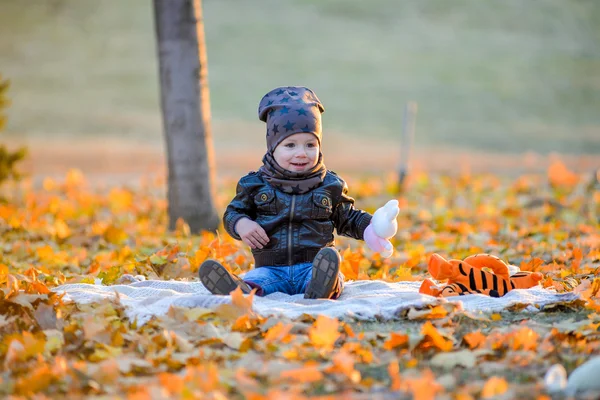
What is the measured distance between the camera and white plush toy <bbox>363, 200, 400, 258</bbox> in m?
3.67

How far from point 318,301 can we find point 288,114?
3.21 ft

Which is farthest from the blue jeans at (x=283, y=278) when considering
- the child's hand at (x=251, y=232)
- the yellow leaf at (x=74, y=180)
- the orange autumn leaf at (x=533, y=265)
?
A: the yellow leaf at (x=74, y=180)

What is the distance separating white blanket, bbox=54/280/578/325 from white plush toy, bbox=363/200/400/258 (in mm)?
245

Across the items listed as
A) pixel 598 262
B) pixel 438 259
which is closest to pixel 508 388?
pixel 438 259

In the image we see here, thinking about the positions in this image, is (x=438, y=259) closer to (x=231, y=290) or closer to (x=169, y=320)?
(x=231, y=290)

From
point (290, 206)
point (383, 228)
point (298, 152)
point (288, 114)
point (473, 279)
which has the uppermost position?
point (288, 114)

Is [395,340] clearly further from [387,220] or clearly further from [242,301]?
[387,220]

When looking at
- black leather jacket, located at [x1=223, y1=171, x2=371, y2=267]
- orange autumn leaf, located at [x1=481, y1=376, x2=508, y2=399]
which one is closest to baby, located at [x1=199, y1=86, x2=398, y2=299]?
black leather jacket, located at [x1=223, y1=171, x2=371, y2=267]

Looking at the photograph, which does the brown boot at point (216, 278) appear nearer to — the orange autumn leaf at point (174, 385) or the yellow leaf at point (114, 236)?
the orange autumn leaf at point (174, 385)

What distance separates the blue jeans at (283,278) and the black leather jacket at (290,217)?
1.9 inches

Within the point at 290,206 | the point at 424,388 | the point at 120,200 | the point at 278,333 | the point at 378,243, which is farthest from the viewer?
the point at 120,200

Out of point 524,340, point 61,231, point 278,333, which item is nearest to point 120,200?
point 61,231

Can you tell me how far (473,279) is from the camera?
3875mm

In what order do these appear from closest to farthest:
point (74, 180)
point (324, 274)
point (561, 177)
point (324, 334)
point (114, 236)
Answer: point (324, 334)
point (324, 274)
point (114, 236)
point (561, 177)
point (74, 180)
